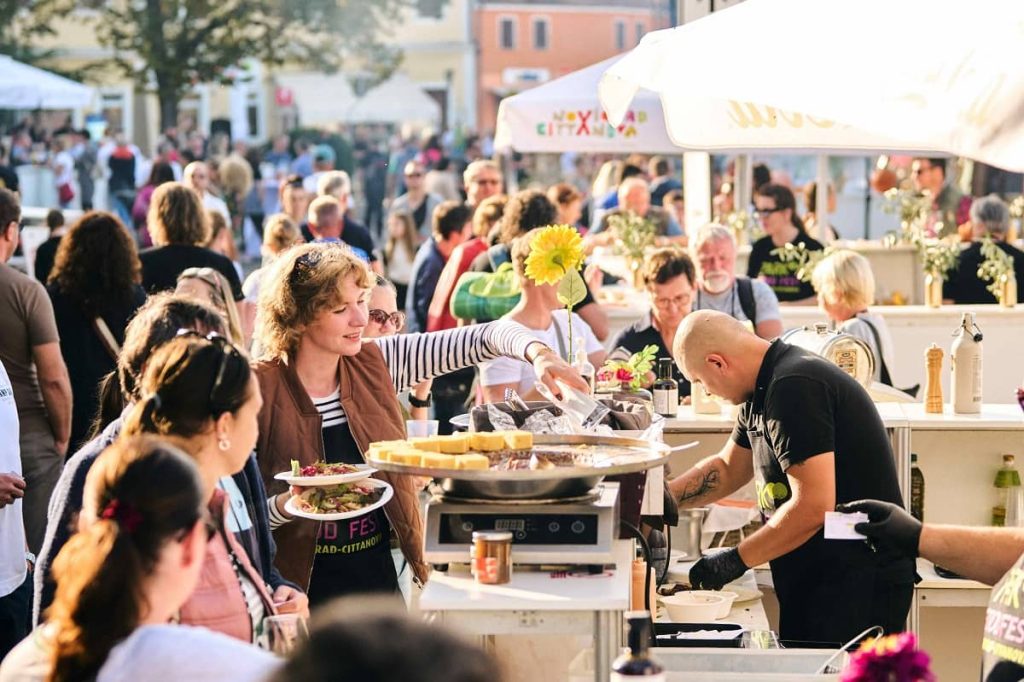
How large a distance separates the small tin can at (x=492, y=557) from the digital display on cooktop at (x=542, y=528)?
7 centimetres

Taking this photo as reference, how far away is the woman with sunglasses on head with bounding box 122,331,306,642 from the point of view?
111 inches

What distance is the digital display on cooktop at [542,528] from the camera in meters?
3.33

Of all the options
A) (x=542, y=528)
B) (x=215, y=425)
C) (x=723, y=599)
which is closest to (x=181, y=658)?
(x=215, y=425)

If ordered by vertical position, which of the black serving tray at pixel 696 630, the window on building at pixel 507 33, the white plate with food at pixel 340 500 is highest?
the window on building at pixel 507 33

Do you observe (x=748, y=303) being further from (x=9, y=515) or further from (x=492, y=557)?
(x=492, y=557)

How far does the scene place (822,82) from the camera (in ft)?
12.5

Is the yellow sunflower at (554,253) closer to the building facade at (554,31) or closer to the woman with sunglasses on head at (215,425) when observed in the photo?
the woman with sunglasses on head at (215,425)

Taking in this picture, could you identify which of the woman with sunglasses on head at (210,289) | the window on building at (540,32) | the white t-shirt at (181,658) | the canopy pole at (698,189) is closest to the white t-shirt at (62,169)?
the canopy pole at (698,189)

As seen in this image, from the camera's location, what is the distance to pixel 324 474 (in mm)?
3697

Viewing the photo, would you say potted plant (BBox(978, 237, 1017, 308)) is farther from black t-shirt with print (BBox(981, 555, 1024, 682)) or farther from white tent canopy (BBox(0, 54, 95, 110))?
white tent canopy (BBox(0, 54, 95, 110))

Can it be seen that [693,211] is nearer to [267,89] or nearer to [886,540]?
[886,540]

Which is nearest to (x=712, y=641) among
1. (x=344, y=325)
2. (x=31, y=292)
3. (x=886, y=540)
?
(x=886, y=540)

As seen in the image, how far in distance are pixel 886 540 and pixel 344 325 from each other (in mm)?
1489

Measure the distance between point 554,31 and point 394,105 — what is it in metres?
23.9
